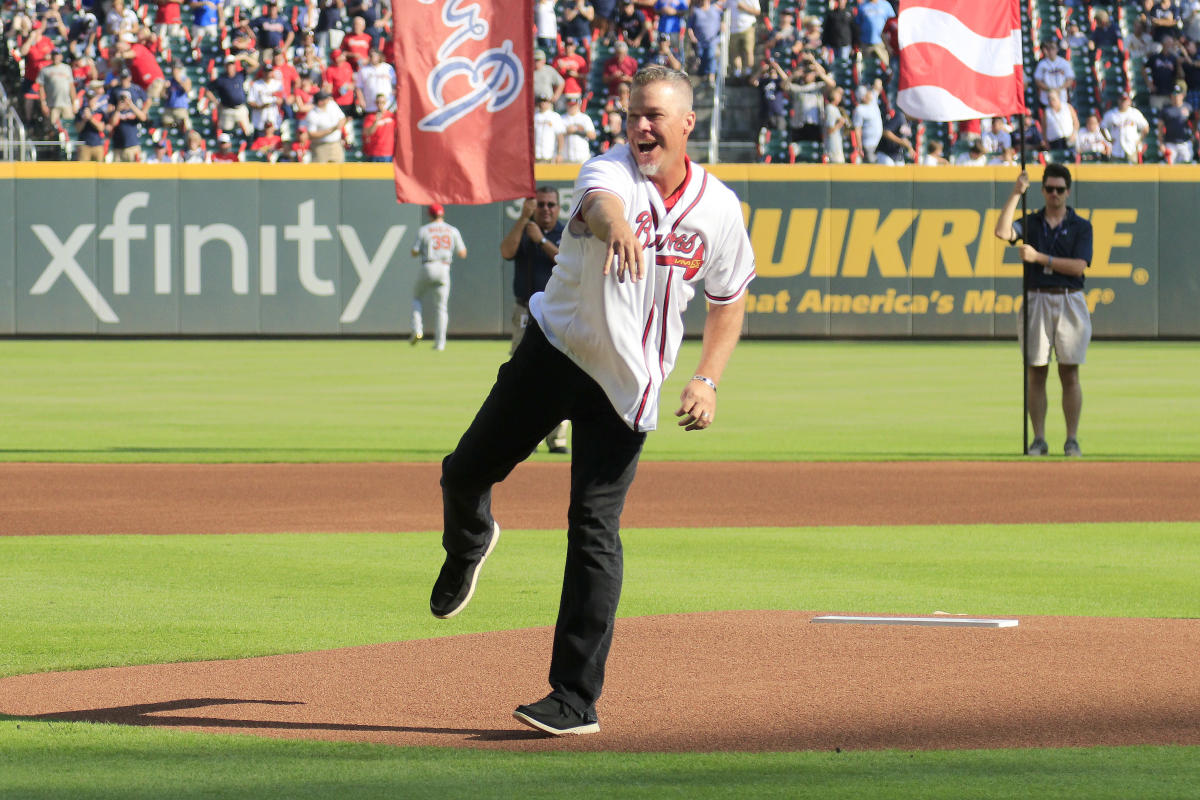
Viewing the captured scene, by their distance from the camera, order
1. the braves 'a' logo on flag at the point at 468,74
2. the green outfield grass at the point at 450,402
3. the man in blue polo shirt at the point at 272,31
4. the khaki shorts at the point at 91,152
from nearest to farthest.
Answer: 1. the braves 'a' logo on flag at the point at 468,74
2. the green outfield grass at the point at 450,402
3. the khaki shorts at the point at 91,152
4. the man in blue polo shirt at the point at 272,31

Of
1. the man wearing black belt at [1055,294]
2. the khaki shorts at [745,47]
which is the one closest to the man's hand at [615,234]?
the man wearing black belt at [1055,294]

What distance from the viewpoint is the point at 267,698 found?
6230 mm

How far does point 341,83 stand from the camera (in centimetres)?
3388

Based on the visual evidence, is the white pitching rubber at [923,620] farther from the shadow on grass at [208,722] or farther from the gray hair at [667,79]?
the gray hair at [667,79]

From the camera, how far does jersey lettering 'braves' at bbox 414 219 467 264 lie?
30516 millimetres

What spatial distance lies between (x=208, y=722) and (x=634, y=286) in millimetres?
1879

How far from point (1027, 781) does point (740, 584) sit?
14.3 ft

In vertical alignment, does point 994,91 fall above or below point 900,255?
above

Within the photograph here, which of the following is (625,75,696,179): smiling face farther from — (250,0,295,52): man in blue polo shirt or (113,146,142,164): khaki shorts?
(250,0,295,52): man in blue polo shirt

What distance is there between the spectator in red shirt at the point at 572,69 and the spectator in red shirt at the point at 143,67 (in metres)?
7.12

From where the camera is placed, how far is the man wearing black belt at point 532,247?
50.4 feet

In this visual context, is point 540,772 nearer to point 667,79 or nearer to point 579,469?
point 579,469

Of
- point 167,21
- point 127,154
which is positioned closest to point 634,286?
point 127,154

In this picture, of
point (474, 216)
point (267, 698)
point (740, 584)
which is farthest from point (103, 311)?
point (267, 698)
